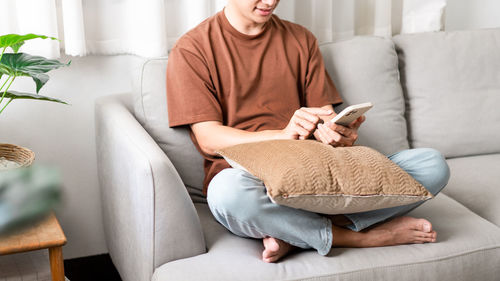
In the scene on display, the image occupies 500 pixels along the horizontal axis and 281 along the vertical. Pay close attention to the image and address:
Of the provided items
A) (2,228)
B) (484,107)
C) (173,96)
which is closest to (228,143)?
(173,96)

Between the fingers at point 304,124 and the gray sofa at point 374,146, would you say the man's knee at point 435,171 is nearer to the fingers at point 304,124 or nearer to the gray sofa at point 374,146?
the gray sofa at point 374,146

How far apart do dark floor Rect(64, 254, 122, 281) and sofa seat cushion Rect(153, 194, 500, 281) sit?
672 mm

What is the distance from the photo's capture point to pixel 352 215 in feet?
4.31

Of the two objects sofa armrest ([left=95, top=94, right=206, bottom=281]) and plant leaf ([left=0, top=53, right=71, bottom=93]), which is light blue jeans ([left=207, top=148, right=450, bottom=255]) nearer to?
sofa armrest ([left=95, top=94, right=206, bottom=281])

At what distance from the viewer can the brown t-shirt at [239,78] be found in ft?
4.99

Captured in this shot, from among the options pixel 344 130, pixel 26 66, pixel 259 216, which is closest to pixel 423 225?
pixel 344 130

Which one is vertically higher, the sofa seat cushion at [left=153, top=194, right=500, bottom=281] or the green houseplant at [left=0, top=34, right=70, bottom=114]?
the green houseplant at [left=0, top=34, right=70, bottom=114]

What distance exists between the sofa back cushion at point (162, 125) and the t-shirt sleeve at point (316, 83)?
0.40 meters

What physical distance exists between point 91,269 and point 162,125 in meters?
0.69

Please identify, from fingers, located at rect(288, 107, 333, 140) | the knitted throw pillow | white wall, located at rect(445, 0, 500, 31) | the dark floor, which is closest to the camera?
the knitted throw pillow

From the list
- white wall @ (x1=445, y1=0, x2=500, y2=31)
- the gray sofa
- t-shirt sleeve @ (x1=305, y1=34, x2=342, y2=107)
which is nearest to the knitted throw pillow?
the gray sofa

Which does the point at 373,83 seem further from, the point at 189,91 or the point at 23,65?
the point at 23,65

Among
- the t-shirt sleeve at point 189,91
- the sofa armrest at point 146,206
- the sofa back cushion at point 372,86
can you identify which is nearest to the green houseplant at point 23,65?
the sofa armrest at point 146,206

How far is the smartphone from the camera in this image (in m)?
1.30
